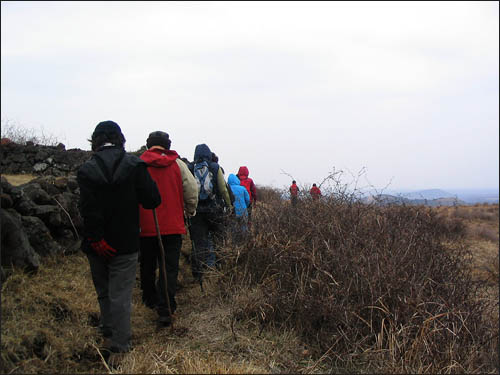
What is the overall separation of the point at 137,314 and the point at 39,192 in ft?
6.90

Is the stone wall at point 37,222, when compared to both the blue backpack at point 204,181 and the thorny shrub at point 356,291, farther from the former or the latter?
the thorny shrub at point 356,291

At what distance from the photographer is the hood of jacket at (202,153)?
17.8ft

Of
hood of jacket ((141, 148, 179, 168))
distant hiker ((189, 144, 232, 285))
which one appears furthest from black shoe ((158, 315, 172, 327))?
hood of jacket ((141, 148, 179, 168))

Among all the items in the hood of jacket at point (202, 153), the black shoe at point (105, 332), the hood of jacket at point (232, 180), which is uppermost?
the hood of jacket at point (202, 153)

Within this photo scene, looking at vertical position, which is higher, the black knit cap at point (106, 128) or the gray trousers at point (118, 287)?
the black knit cap at point (106, 128)

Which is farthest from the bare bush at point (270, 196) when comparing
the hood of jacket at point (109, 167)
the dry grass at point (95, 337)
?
the hood of jacket at point (109, 167)

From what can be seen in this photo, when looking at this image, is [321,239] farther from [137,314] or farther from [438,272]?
[137,314]

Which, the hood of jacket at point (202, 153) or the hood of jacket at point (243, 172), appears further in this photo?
the hood of jacket at point (243, 172)

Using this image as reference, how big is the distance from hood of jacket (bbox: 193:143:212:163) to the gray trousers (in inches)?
86.5

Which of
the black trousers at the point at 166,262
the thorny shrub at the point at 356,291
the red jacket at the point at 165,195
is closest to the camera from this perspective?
the thorny shrub at the point at 356,291

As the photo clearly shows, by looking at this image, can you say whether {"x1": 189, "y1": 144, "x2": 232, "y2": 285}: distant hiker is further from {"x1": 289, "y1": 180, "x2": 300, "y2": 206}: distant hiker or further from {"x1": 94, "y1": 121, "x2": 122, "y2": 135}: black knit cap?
{"x1": 94, "y1": 121, "x2": 122, "y2": 135}: black knit cap

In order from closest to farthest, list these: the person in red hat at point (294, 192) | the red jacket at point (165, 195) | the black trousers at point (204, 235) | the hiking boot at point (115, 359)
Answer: the hiking boot at point (115, 359) < the red jacket at point (165, 195) < the black trousers at point (204, 235) < the person in red hat at point (294, 192)

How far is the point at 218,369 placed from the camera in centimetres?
295

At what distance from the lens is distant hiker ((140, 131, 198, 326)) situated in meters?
4.12
